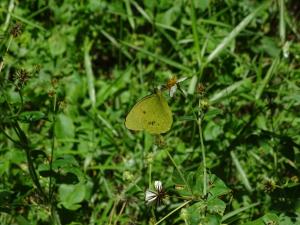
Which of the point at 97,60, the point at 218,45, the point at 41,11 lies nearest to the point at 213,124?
the point at 218,45

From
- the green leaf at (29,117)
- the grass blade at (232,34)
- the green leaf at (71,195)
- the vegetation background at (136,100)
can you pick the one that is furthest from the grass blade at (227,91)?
the green leaf at (29,117)

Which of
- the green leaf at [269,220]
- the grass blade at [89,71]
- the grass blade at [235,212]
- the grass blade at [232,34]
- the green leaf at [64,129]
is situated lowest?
the grass blade at [235,212]

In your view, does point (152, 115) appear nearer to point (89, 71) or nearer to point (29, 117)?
point (29, 117)

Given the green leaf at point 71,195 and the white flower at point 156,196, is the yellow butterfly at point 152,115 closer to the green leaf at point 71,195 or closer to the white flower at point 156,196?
the white flower at point 156,196

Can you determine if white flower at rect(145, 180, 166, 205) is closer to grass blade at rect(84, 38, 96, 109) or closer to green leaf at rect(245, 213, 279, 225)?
green leaf at rect(245, 213, 279, 225)

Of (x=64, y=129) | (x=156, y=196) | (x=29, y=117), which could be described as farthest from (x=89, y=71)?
(x=156, y=196)

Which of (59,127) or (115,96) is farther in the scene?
(115,96)

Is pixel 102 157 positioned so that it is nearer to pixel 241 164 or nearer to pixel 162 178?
pixel 162 178
